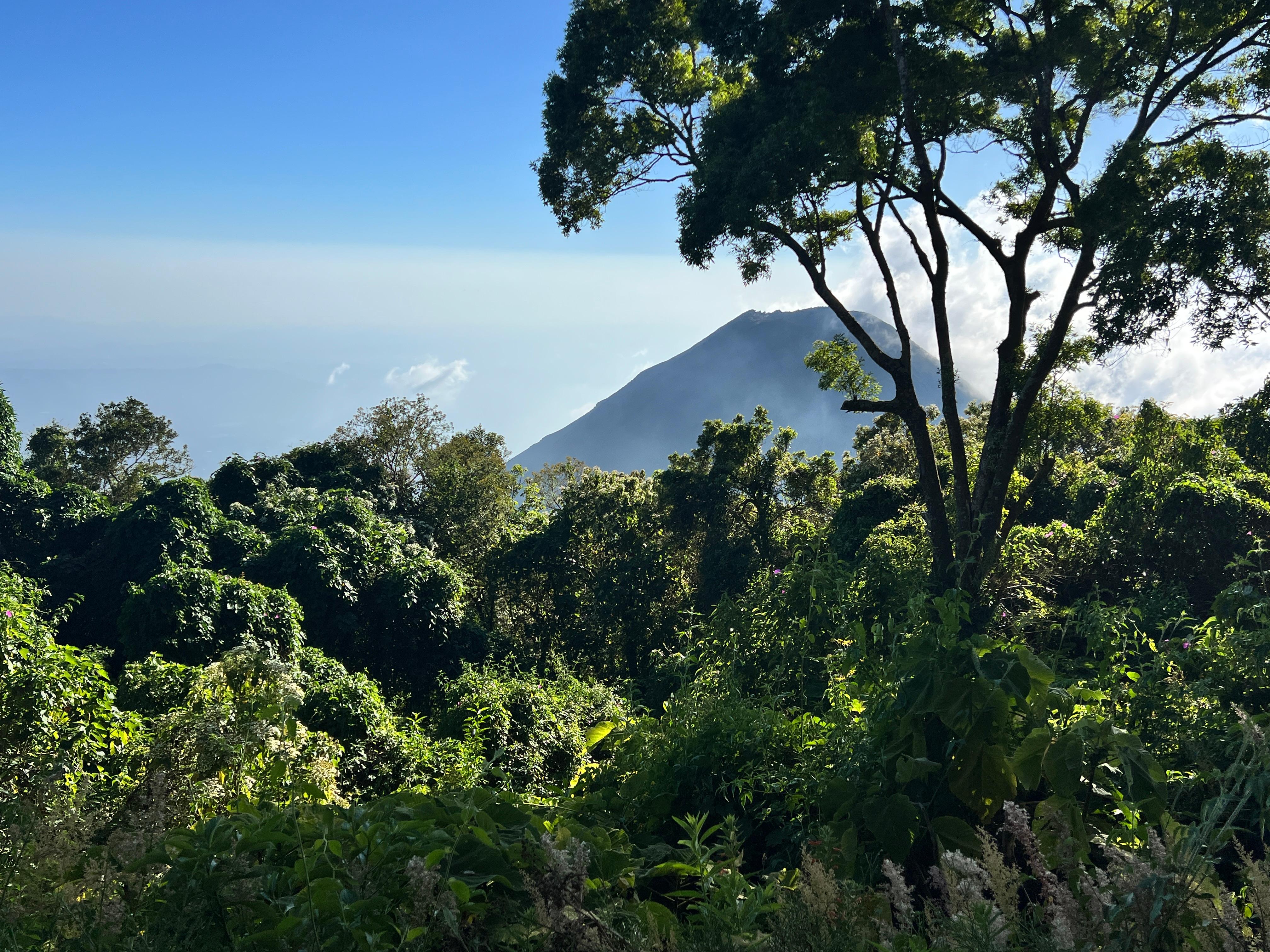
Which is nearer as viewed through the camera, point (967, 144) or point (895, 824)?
point (895, 824)

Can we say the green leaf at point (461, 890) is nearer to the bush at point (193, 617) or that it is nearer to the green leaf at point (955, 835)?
the green leaf at point (955, 835)

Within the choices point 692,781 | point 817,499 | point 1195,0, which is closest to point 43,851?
point 692,781

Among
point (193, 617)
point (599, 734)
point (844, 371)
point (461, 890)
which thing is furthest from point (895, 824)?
point (193, 617)

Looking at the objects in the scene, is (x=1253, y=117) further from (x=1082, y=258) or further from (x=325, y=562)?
(x=325, y=562)

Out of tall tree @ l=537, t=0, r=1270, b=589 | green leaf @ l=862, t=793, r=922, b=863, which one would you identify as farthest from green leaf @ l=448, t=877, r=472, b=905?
tall tree @ l=537, t=0, r=1270, b=589

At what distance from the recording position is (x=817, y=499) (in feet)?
52.2

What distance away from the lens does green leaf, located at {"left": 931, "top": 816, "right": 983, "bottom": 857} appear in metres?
1.56

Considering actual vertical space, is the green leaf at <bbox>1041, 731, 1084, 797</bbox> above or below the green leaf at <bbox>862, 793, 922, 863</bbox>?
above

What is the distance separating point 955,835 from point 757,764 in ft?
2.42

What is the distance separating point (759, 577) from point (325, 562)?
9.72m

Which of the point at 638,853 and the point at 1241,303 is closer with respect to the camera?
the point at 638,853

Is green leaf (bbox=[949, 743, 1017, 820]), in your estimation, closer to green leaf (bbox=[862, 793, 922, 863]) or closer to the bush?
green leaf (bbox=[862, 793, 922, 863])

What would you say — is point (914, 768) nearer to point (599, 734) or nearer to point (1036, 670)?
point (1036, 670)

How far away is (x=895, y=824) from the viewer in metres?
1.58
